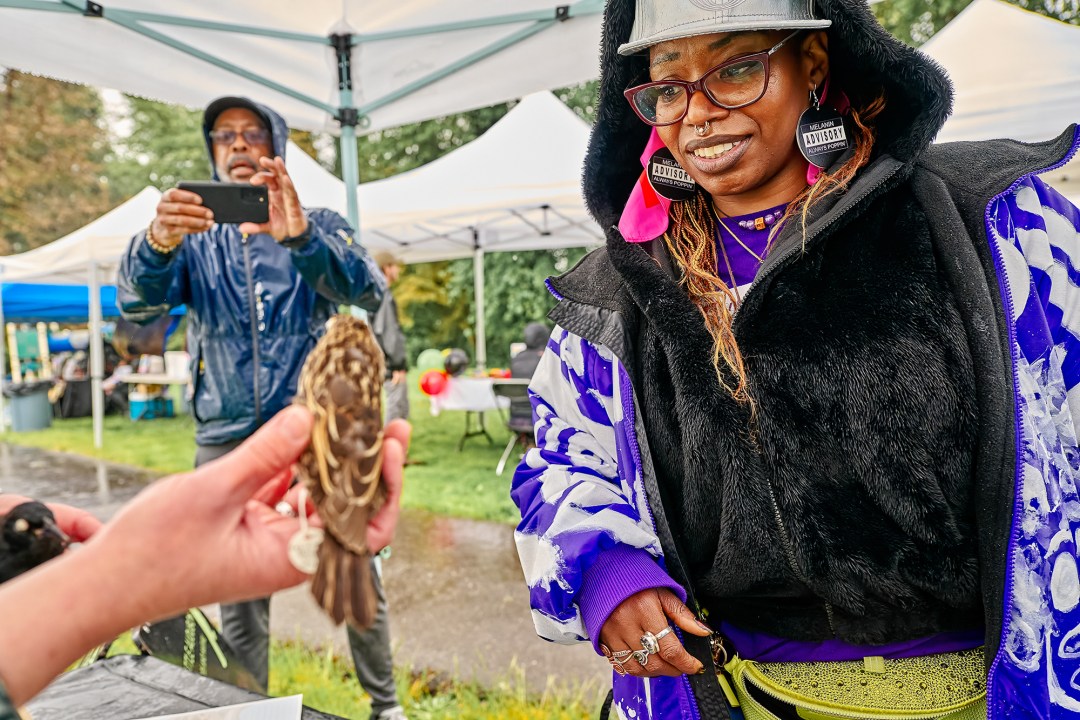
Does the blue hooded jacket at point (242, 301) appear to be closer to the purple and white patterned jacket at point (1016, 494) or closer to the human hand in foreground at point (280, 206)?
the human hand in foreground at point (280, 206)

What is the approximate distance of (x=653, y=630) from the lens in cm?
135

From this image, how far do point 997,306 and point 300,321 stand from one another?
122 cm

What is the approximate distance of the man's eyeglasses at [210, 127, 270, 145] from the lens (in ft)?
3.61

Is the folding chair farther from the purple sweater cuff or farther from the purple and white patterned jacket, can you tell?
the purple sweater cuff

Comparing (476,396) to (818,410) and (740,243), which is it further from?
(818,410)

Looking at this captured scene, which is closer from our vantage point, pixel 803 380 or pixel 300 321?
pixel 300 321

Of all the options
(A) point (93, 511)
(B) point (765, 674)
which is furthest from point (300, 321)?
(B) point (765, 674)

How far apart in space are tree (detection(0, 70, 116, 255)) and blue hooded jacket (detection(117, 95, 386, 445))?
1.38ft

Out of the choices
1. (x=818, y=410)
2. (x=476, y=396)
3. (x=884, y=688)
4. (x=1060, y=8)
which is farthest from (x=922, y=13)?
(x=884, y=688)

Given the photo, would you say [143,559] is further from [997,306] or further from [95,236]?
[997,306]

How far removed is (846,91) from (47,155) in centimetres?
171

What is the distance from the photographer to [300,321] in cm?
92

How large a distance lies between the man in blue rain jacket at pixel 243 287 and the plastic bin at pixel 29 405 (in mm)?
639

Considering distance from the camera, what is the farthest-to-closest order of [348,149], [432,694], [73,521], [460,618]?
[460,618]
[432,694]
[348,149]
[73,521]
